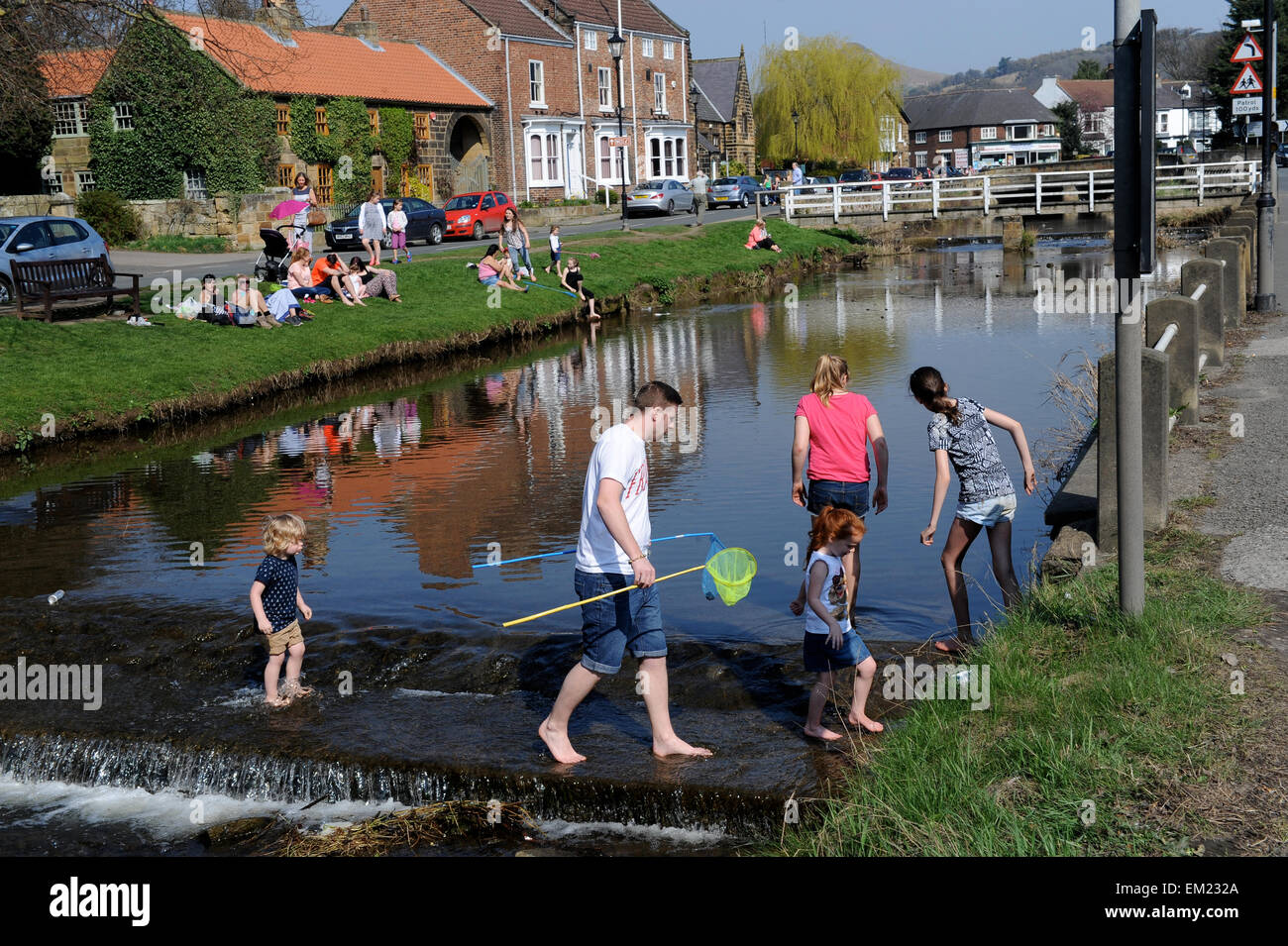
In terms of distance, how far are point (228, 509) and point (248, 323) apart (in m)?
9.64

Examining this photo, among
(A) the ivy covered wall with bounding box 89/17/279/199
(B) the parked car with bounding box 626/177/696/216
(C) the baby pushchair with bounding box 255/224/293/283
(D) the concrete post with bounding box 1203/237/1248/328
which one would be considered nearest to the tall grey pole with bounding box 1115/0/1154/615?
(D) the concrete post with bounding box 1203/237/1248/328

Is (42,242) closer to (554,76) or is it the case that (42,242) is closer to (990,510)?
(990,510)

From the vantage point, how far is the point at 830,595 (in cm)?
669

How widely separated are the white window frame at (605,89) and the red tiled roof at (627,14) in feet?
7.30

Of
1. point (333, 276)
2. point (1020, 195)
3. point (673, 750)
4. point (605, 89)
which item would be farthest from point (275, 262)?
point (605, 89)

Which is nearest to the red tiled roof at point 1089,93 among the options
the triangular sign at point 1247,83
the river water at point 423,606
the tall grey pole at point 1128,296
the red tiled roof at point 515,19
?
the red tiled roof at point 515,19

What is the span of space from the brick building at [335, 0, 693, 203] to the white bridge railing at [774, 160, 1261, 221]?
10646 millimetres

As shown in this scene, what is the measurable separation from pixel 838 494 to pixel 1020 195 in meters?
43.4

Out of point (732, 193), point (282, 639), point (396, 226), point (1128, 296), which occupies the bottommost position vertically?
point (282, 639)

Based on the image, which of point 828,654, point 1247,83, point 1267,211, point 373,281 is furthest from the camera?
point 373,281

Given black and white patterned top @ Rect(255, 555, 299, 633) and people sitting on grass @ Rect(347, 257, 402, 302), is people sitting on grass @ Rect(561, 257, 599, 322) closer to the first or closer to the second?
people sitting on grass @ Rect(347, 257, 402, 302)

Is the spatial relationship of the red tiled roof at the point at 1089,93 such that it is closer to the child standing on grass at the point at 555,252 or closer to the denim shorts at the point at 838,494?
the child standing on grass at the point at 555,252

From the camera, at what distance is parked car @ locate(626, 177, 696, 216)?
52.8 metres

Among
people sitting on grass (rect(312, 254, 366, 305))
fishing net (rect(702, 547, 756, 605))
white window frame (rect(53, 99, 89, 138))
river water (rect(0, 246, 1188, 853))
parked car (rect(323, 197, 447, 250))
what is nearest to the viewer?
river water (rect(0, 246, 1188, 853))
